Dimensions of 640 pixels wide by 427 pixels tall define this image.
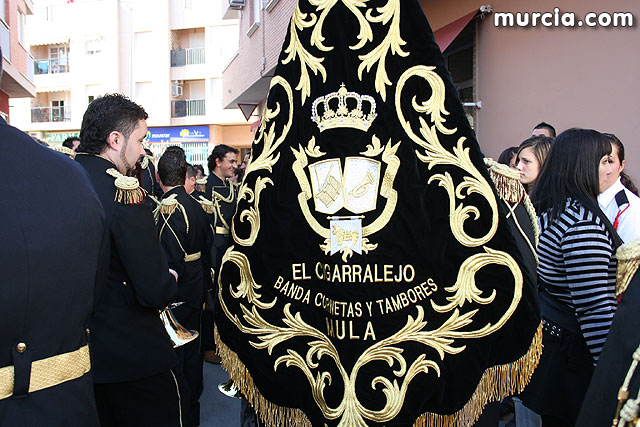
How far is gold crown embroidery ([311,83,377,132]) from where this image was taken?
6.70 feet

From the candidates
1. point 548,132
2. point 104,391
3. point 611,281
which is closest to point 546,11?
point 548,132

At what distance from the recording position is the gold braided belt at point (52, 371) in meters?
1.50

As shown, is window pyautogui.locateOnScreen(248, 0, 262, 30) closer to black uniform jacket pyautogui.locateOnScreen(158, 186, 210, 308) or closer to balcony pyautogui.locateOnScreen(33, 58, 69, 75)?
black uniform jacket pyautogui.locateOnScreen(158, 186, 210, 308)

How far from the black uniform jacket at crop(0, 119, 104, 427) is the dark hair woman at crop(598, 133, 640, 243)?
258cm

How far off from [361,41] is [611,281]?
1420mm

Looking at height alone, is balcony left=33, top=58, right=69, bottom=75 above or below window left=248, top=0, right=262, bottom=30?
above

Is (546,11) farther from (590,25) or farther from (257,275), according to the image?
(257,275)

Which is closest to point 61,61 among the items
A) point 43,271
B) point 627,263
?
point 43,271

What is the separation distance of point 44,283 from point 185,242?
2.90 metres

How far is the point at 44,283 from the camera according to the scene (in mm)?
1542

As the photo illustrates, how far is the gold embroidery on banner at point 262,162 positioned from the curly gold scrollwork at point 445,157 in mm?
472

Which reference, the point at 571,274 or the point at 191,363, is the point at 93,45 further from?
the point at 571,274

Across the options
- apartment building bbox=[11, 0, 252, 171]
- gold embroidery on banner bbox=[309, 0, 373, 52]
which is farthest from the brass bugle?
apartment building bbox=[11, 0, 252, 171]

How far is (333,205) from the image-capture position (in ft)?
6.70
